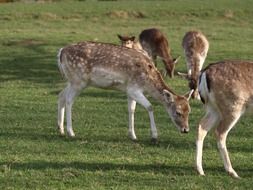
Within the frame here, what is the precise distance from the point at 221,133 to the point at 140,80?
105 inches

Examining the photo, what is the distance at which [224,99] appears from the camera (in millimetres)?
8922

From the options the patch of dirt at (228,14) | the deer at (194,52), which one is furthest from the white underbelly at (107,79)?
the patch of dirt at (228,14)

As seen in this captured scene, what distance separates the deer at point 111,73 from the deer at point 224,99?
2.00 meters

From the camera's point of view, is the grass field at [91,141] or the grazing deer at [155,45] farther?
the grazing deer at [155,45]

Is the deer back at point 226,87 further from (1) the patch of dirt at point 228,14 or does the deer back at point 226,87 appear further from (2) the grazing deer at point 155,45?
(1) the patch of dirt at point 228,14

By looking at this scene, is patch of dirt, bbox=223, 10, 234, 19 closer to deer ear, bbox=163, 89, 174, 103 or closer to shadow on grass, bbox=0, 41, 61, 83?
shadow on grass, bbox=0, 41, 61, 83

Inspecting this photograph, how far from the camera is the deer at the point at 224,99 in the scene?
8914mm

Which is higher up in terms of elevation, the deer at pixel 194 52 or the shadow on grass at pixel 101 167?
the shadow on grass at pixel 101 167

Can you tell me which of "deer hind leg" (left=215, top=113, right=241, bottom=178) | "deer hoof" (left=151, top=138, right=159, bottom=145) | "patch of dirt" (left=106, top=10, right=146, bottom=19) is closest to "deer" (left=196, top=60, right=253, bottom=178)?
"deer hind leg" (left=215, top=113, right=241, bottom=178)

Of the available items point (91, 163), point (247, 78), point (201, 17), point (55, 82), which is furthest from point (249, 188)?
point (201, 17)

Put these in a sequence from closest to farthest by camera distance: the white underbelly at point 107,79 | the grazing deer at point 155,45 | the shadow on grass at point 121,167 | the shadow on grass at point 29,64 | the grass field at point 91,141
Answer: the grass field at point 91,141 → the shadow on grass at point 121,167 → the white underbelly at point 107,79 → the shadow on grass at point 29,64 → the grazing deer at point 155,45

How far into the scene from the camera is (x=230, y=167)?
8.99 metres

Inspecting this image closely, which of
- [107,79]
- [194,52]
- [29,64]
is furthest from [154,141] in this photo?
[29,64]

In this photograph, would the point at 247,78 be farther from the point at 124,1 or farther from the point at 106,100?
the point at 124,1
